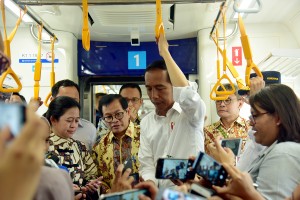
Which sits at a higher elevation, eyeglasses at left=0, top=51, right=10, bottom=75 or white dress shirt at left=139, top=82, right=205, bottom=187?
eyeglasses at left=0, top=51, right=10, bottom=75

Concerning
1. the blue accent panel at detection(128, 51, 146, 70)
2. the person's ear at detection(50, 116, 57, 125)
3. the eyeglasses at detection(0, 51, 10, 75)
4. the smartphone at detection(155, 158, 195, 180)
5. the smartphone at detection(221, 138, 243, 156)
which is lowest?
the smartphone at detection(155, 158, 195, 180)

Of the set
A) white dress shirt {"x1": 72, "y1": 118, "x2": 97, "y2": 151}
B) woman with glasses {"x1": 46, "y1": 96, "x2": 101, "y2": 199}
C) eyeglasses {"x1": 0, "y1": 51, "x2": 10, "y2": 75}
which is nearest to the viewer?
eyeglasses {"x1": 0, "y1": 51, "x2": 10, "y2": 75}

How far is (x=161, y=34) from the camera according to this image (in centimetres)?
199

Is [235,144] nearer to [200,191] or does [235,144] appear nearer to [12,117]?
[200,191]

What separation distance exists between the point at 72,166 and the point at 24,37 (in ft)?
10.6

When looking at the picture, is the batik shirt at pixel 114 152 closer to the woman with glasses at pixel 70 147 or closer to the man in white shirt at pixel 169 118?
the woman with glasses at pixel 70 147

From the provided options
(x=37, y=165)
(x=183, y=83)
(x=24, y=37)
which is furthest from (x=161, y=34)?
(x=24, y=37)

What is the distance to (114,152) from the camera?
8.80 ft

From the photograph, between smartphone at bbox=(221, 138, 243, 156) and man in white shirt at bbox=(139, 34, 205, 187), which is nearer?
smartphone at bbox=(221, 138, 243, 156)

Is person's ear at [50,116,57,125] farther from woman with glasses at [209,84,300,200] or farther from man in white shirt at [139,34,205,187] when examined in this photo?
woman with glasses at [209,84,300,200]

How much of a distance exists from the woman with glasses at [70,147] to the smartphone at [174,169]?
112cm

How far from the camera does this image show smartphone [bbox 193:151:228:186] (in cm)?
116

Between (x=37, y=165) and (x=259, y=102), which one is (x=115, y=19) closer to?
(x=259, y=102)

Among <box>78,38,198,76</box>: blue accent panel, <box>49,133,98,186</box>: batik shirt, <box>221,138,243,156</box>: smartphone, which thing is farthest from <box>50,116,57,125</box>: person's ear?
<box>78,38,198,76</box>: blue accent panel
